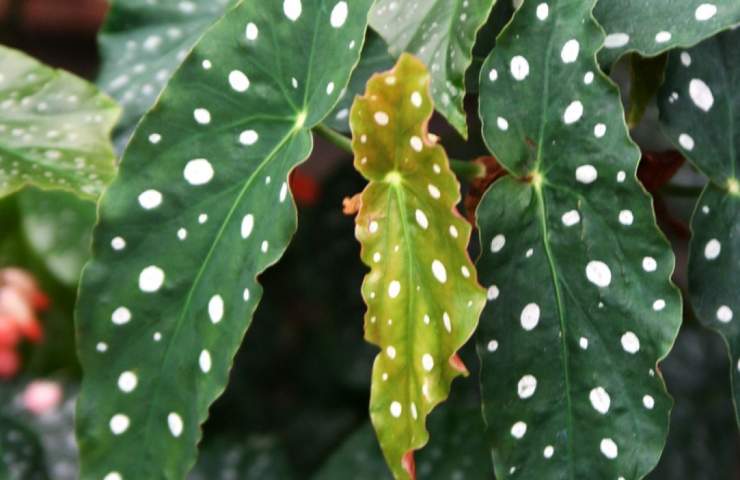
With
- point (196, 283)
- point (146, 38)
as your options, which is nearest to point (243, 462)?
point (146, 38)

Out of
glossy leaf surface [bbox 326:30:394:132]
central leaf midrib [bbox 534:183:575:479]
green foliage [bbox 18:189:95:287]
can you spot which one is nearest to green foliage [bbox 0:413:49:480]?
green foliage [bbox 18:189:95:287]

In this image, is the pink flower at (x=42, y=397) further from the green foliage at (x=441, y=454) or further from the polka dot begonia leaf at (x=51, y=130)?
the polka dot begonia leaf at (x=51, y=130)

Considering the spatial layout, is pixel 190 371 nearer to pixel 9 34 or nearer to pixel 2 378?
pixel 2 378

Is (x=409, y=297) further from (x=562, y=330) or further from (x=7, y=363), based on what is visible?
(x=7, y=363)

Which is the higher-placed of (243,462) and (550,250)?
(550,250)

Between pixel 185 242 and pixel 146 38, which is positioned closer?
pixel 185 242

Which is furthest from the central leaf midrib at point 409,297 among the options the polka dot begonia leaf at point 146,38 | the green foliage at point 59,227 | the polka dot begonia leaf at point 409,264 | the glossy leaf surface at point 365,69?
the green foliage at point 59,227
